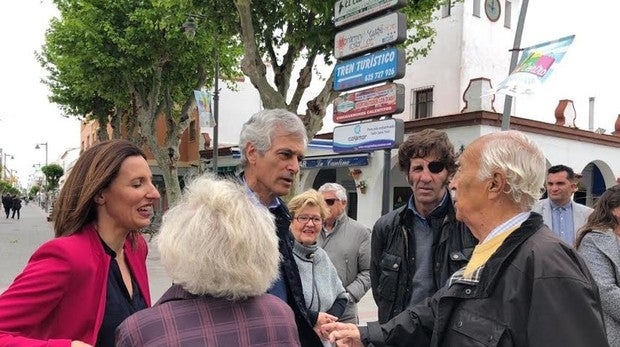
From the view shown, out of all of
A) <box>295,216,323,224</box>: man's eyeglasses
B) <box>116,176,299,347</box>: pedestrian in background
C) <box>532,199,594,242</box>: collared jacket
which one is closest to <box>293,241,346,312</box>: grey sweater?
<box>295,216,323,224</box>: man's eyeglasses

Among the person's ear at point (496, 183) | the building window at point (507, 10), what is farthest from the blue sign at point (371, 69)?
the building window at point (507, 10)

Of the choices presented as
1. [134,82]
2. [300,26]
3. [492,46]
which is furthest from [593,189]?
[134,82]

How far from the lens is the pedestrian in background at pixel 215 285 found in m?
1.50

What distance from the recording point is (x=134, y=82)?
18.7 m

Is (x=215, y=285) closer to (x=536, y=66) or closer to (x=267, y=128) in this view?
(x=267, y=128)

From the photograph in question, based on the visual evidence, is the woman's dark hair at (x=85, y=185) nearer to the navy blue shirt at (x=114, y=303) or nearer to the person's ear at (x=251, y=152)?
the navy blue shirt at (x=114, y=303)

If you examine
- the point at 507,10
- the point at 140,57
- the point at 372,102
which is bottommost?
the point at 372,102

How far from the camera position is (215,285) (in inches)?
60.7

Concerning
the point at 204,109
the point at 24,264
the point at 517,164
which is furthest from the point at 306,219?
the point at 204,109

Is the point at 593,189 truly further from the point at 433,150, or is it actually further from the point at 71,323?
the point at 71,323

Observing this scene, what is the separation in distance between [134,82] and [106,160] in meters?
17.6

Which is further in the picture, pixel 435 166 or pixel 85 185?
pixel 435 166

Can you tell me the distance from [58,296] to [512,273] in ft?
4.91

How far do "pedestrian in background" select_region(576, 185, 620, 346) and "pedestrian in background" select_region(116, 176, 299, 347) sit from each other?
2497 mm
